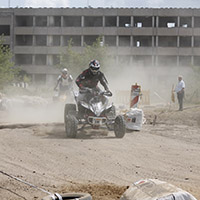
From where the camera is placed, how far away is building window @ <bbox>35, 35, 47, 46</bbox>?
71.4 m

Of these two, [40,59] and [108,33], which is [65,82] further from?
[40,59]

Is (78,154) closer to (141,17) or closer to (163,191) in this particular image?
(163,191)

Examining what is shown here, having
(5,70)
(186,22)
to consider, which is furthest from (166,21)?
(5,70)

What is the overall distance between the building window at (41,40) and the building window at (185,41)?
946 inches

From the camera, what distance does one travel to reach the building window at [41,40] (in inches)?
2813

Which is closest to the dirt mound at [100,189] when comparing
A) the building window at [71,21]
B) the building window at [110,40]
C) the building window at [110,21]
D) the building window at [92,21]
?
the building window at [110,40]

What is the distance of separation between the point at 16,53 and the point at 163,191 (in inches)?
2732

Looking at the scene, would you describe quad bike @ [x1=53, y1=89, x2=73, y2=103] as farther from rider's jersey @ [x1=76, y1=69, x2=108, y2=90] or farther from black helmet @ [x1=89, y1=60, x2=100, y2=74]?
black helmet @ [x1=89, y1=60, x2=100, y2=74]

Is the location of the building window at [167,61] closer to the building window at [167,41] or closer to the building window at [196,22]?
the building window at [167,41]

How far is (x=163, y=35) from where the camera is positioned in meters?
69.1

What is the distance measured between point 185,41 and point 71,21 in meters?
20.5

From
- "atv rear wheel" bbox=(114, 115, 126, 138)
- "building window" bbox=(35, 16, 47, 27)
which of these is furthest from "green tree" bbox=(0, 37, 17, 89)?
"building window" bbox=(35, 16, 47, 27)

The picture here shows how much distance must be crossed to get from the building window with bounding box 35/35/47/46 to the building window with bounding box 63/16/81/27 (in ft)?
14.6

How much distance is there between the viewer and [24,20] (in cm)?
7256
